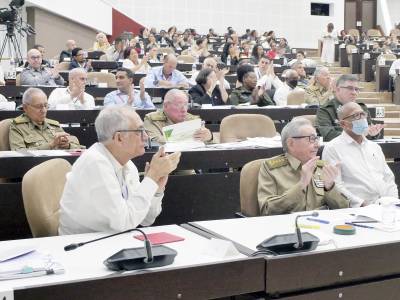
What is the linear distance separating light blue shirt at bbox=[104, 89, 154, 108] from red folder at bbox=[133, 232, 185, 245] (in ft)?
15.0

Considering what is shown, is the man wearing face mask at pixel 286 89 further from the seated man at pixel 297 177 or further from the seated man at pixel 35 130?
the seated man at pixel 297 177

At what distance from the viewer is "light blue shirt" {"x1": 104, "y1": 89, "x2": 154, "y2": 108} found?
278 inches

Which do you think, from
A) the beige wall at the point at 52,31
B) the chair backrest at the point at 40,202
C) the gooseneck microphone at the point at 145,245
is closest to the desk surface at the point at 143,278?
the gooseneck microphone at the point at 145,245

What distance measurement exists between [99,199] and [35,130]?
8.63 ft

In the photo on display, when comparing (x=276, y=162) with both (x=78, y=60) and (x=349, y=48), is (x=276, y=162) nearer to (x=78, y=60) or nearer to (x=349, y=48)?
(x=78, y=60)

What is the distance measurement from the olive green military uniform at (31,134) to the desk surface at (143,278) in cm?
262

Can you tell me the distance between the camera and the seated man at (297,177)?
11.2ft

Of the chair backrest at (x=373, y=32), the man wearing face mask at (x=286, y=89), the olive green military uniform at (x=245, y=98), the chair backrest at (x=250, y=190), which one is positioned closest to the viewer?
the chair backrest at (x=250, y=190)

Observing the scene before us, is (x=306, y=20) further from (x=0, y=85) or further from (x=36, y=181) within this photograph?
(x=36, y=181)

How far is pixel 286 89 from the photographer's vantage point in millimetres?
8789

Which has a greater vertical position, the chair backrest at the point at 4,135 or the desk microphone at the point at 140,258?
the chair backrest at the point at 4,135

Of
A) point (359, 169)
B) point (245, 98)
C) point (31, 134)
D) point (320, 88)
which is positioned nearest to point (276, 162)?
point (359, 169)

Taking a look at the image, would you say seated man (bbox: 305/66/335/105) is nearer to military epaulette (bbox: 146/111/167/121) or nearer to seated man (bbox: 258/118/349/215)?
military epaulette (bbox: 146/111/167/121)

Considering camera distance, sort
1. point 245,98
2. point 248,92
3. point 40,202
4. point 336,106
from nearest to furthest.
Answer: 1. point 40,202
2. point 336,106
3. point 245,98
4. point 248,92
